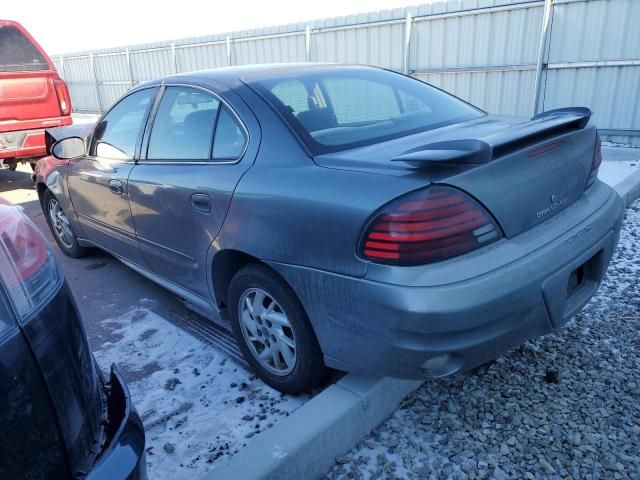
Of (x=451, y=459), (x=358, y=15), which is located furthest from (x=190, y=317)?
(x=358, y=15)

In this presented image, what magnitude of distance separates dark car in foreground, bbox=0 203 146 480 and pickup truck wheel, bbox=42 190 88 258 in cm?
326

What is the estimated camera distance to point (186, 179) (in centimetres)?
271

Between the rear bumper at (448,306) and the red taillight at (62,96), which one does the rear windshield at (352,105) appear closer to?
the rear bumper at (448,306)

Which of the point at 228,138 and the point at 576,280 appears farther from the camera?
the point at 228,138

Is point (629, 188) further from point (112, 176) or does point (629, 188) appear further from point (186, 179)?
point (112, 176)

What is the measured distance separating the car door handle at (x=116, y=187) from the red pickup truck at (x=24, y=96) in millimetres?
4273

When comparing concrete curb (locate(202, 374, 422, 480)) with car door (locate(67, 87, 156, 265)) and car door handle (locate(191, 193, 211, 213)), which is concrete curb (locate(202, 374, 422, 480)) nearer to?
car door handle (locate(191, 193, 211, 213))

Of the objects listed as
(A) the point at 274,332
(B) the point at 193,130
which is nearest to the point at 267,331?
(A) the point at 274,332

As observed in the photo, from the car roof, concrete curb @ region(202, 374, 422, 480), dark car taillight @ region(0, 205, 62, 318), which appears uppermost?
the car roof

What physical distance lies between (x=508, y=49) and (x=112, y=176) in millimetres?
7096

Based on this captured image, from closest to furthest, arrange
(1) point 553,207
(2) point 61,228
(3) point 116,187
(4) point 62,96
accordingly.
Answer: (1) point 553,207 → (3) point 116,187 → (2) point 61,228 → (4) point 62,96

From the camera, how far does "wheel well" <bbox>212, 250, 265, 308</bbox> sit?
99.1 inches

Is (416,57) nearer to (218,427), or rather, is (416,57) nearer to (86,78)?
(218,427)

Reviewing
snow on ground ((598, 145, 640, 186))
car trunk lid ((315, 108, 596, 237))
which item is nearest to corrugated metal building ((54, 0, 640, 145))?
snow on ground ((598, 145, 640, 186))
